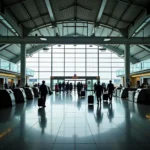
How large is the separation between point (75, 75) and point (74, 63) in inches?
132

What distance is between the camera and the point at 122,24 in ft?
80.1

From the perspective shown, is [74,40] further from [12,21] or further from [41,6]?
[12,21]

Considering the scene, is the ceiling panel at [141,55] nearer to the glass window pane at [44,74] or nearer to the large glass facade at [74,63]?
the large glass facade at [74,63]

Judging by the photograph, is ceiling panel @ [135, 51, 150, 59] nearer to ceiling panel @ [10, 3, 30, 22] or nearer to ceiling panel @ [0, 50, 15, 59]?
ceiling panel @ [10, 3, 30, 22]

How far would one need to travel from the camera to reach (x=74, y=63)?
1812 inches

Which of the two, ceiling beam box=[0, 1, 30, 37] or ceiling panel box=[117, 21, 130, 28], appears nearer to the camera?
ceiling beam box=[0, 1, 30, 37]

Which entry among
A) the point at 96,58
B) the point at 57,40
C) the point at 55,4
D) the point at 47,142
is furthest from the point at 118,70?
the point at 47,142

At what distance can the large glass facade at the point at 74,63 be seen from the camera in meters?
46.0

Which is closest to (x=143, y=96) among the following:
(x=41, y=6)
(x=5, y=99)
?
(x=5, y=99)

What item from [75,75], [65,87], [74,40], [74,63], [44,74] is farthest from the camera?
[44,74]

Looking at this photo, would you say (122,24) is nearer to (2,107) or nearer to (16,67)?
(2,107)

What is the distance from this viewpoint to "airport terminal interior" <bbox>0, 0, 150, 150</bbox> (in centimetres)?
594

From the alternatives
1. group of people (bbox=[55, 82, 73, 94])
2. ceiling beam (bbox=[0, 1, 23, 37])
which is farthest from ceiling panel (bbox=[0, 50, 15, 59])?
ceiling beam (bbox=[0, 1, 23, 37])

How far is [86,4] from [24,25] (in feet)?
25.0
